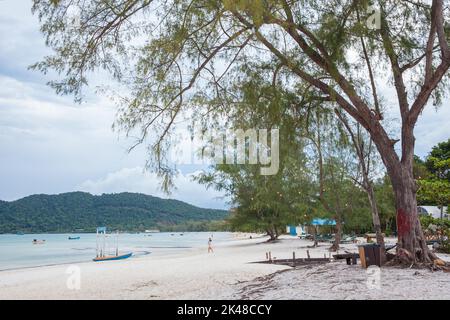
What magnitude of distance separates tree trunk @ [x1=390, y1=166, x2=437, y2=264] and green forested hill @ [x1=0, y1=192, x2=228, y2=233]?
74.1 metres

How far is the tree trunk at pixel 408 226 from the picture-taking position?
30.2 ft

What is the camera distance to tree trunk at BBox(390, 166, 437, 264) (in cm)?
922

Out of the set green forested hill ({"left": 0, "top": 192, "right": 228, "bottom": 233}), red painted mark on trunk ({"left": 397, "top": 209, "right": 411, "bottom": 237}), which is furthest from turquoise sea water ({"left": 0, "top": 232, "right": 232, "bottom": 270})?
red painted mark on trunk ({"left": 397, "top": 209, "right": 411, "bottom": 237})

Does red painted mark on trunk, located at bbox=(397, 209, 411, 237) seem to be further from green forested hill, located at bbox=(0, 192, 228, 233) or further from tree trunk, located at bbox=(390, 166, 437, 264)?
green forested hill, located at bbox=(0, 192, 228, 233)

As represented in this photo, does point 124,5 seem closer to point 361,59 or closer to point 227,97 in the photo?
point 227,97

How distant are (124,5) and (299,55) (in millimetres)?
4214

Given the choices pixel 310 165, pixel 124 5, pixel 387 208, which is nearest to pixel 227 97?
pixel 124 5

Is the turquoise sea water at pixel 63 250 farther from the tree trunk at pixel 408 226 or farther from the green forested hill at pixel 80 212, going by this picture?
the tree trunk at pixel 408 226

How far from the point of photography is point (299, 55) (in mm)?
10320

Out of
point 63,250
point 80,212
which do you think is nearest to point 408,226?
point 63,250

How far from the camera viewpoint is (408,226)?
9.34 meters

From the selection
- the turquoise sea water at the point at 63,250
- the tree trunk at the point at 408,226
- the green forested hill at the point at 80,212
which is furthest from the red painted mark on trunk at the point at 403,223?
the green forested hill at the point at 80,212

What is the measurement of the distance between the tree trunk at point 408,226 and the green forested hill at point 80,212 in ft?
243

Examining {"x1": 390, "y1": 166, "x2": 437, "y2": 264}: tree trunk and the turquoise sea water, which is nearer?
{"x1": 390, "y1": 166, "x2": 437, "y2": 264}: tree trunk
